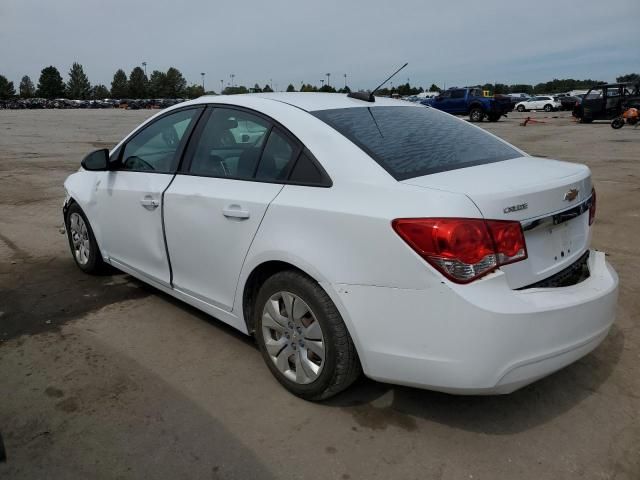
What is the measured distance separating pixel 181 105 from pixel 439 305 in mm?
2428

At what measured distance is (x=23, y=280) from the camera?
4.79 m

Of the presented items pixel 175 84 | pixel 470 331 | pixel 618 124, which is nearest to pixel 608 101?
pixel 618 124

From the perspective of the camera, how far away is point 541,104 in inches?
1927

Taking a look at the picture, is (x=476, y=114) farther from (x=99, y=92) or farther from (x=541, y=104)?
(x=99, y=92)

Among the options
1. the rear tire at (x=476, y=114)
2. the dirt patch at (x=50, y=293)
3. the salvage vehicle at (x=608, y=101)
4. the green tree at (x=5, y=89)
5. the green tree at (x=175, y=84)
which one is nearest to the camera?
the dirt patch at (x=50, y=293)

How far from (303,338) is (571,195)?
1.49m

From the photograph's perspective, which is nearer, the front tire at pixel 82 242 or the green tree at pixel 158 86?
the front tire at pixel 82 242

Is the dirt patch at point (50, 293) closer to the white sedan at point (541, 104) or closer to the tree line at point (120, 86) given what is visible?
the white sedan at point (541, 104)

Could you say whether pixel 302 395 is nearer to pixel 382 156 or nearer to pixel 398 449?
pixel 398 449

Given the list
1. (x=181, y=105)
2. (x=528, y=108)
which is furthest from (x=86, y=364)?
(x=528, y=108)

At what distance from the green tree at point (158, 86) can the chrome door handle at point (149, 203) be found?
134661mm

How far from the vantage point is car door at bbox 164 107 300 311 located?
296 cm

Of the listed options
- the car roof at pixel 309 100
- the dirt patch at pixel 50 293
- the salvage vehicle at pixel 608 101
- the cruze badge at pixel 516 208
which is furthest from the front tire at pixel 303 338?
the salvage vehicle at pixel 608 101

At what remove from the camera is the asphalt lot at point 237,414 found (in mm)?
2408
